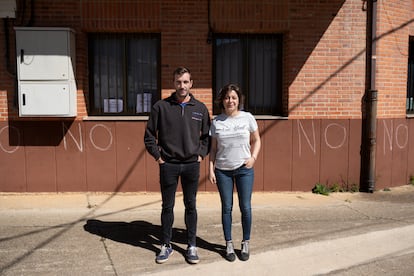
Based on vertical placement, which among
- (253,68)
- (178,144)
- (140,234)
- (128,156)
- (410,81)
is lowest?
(140,234)

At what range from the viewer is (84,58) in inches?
274

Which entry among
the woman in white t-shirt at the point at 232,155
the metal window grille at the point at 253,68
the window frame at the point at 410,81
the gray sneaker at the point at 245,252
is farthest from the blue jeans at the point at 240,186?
the window frame at the point at 410,81

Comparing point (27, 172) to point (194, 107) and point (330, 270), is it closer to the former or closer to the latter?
point (194, 107)

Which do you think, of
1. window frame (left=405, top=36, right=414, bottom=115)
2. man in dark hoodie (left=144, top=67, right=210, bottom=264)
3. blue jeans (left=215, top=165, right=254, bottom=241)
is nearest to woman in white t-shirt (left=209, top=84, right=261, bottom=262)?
blue jeans (left=215, top=165, right=254, bottom=241)

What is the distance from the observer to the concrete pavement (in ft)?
13.6

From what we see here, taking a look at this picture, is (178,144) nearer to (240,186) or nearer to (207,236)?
(240,186)

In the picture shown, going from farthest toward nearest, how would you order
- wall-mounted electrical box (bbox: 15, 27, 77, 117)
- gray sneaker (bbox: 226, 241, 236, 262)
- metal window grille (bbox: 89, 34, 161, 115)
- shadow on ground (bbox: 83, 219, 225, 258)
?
metal window grille (bbox: 89, 34, 161, 115), wall-mounted electrical box (bbox: 15, 27, 77, 117), shadow on ground (bbox: 83, 219, 225, 258), gray sneaker (bbox: 226, 241, 236, 262)

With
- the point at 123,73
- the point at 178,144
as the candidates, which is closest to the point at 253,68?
the point at 123,73

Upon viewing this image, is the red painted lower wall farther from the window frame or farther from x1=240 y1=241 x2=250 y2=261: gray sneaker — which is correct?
x1=240 y1=241 x2=250 y2=261: gray sneaker

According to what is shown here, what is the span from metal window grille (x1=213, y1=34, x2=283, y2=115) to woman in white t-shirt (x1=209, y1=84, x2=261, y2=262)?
3.08 meters

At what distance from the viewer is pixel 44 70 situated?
647cm

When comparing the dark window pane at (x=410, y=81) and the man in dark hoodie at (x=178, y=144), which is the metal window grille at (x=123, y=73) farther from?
the dark window pane at (x=410, y=81)

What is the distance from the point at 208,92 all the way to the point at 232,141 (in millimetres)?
3036

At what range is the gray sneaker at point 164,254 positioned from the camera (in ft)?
13.8
